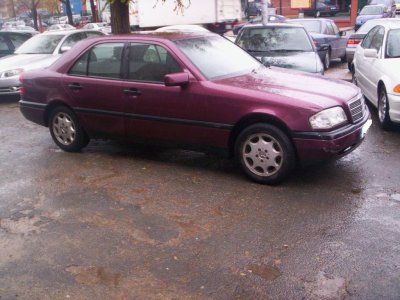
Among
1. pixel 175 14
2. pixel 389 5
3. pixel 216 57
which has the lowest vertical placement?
pixel 216 57

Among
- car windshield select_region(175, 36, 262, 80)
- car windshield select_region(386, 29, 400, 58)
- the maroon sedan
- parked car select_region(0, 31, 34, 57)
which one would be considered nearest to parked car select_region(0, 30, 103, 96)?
parked car select_region(0, 31, 34, 57)

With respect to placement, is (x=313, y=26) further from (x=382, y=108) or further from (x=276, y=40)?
(x=382, y=108)

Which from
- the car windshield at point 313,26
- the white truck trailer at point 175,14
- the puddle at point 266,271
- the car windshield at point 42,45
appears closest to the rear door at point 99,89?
the puddle at point 266,271

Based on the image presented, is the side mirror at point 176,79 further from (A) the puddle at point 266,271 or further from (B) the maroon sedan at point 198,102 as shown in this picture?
(A) the puddle at point 266,271

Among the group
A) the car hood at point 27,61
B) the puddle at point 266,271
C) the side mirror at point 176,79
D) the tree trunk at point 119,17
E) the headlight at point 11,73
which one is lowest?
the puddle at point 266,271

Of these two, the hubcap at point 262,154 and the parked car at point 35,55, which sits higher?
the parked car at point 35,55

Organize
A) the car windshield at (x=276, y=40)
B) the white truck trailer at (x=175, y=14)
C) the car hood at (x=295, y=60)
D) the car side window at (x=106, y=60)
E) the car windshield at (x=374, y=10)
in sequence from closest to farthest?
the car side window at (x=106, y=60), the car hood at (x=295, y=60), the car windshield at (x=276, y=40), the white truck trailer at (x=175, y=14), the car windshield at (x=374, y=10)

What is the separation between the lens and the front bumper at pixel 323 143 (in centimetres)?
485

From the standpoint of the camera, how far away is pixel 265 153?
5.16 metres

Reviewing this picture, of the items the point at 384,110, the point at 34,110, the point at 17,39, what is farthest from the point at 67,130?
the point at 17,39

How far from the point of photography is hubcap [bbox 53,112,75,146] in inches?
262

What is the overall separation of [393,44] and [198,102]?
4042 mm

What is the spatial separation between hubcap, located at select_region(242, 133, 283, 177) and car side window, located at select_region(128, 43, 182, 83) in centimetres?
120

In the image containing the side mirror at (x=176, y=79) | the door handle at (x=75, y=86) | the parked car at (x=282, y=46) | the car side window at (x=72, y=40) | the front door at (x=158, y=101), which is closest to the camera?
the side mirror at (x=176, y=79)
